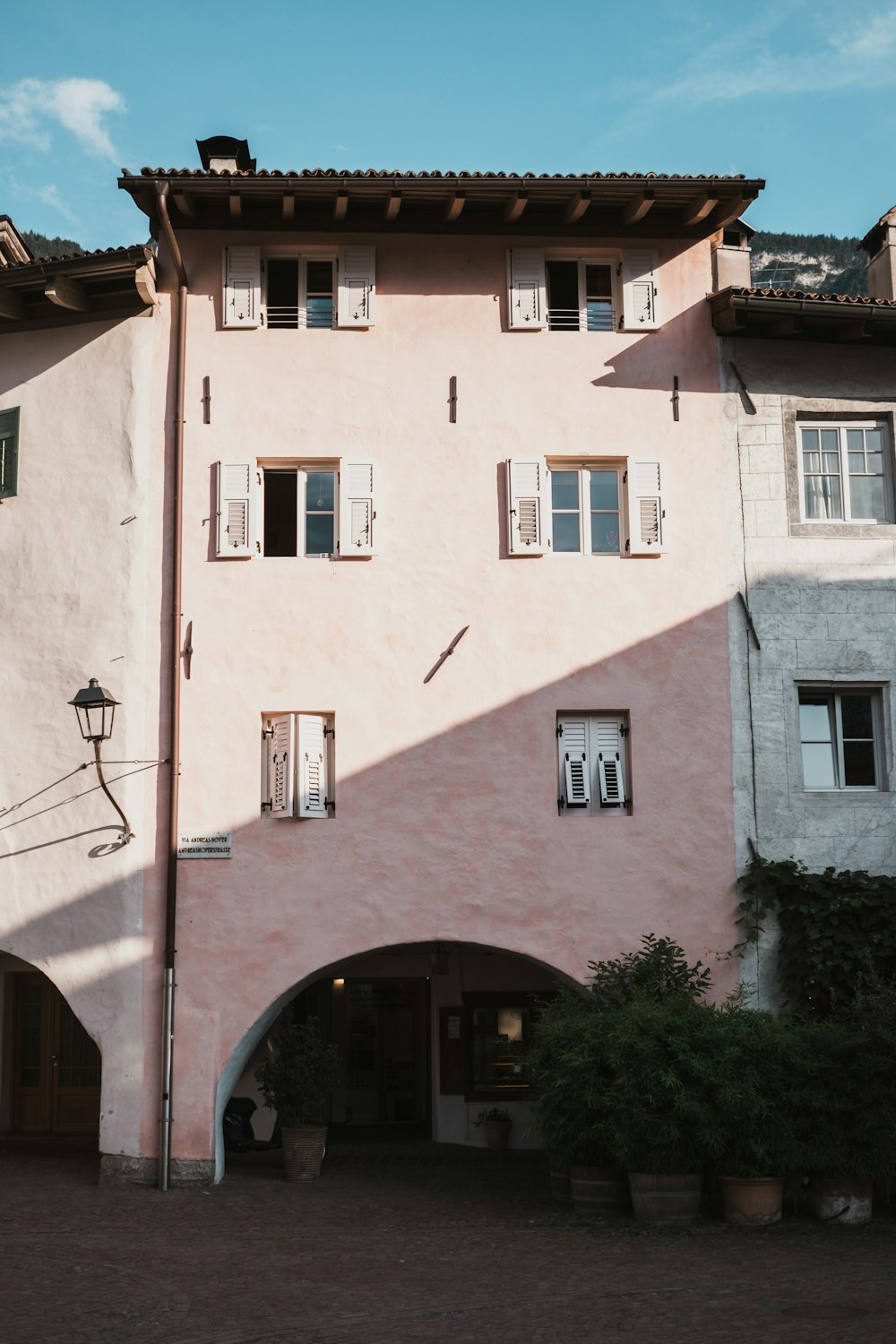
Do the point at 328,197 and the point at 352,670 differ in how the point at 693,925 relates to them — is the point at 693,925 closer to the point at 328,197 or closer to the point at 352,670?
the point at 352,670

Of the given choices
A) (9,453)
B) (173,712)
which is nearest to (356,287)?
(9,453)

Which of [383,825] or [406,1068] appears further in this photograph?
[406,1068]

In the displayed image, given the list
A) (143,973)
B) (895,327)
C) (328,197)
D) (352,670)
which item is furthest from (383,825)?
(895,327)

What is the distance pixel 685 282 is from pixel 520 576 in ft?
12.7

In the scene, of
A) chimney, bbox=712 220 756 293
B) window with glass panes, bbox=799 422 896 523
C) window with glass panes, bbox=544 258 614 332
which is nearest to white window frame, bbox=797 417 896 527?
window with glass panes, bbox=799 422 896 523

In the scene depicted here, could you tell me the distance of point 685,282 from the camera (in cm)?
1677

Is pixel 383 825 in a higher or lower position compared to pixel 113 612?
lower

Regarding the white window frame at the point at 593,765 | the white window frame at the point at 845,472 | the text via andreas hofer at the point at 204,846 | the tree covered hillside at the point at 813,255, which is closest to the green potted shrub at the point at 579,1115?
the white window frame at the point at 593,765

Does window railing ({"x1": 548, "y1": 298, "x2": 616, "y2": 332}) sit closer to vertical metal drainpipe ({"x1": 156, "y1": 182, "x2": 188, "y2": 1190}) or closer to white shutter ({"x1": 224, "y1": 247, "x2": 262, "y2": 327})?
white shutter ({"x1": 224, "y1": 247, "x2": 262, "y2": 327})

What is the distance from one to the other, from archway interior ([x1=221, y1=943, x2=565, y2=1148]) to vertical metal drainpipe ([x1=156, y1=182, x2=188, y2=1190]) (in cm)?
293

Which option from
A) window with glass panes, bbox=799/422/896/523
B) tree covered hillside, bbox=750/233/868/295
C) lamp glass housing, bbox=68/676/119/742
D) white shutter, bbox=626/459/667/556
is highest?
tree covered hillside, bbox=750/233/868/295

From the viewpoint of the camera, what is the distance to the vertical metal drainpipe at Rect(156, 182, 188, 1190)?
1500cm

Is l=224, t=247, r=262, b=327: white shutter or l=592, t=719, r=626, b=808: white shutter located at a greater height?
l=224, t=247, r=262, b=327: white shutter

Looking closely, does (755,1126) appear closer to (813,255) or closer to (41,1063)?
(41,1063)
